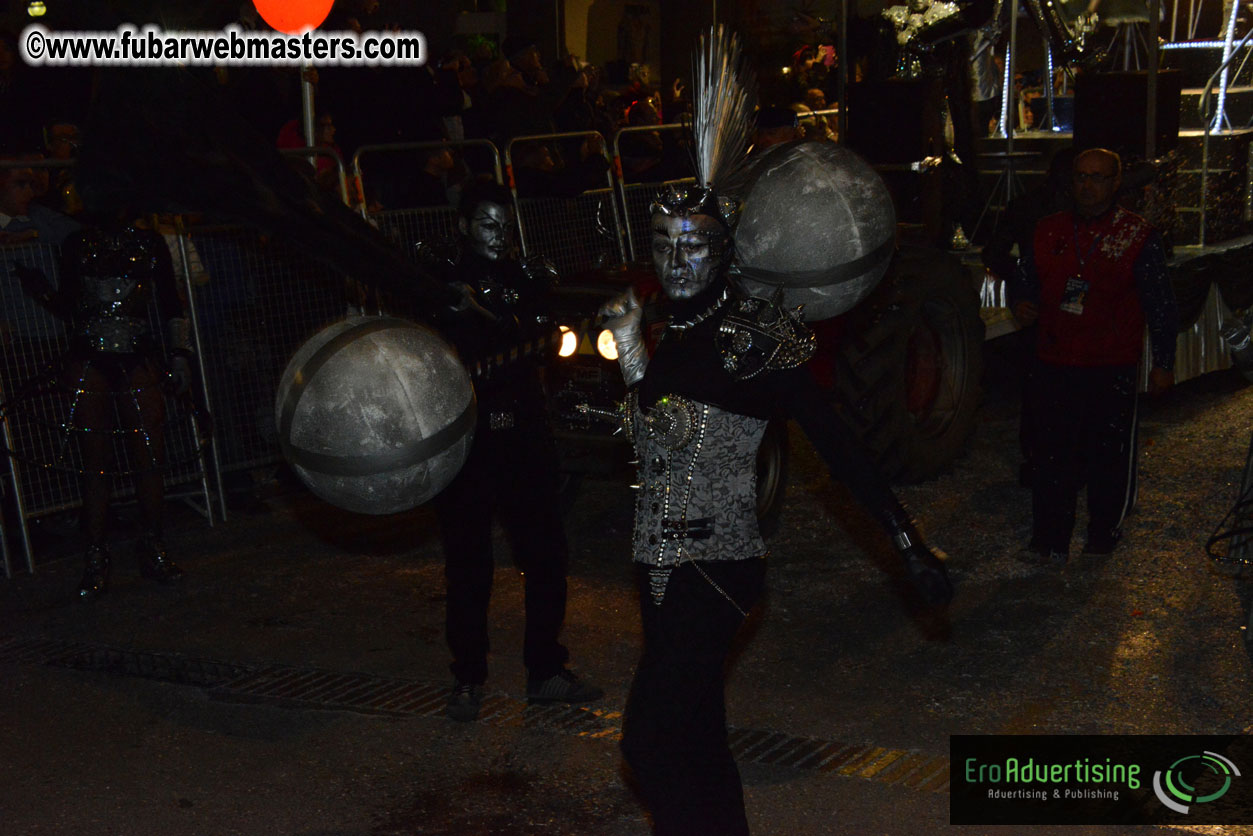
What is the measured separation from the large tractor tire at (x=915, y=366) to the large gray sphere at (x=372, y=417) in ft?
13.7

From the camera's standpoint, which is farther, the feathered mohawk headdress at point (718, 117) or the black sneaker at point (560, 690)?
the black sneaker at point (560, 690)

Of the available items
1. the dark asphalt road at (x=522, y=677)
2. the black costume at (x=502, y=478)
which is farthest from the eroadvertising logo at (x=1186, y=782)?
the black costume at (x=502, y=478)

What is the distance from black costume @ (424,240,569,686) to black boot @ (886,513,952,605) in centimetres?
196

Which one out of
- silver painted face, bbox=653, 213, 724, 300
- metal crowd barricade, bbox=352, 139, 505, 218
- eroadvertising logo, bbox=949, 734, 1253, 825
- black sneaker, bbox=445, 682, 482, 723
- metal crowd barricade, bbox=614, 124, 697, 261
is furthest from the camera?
metal crowd barricade, bbox=614, 124, 697, 261

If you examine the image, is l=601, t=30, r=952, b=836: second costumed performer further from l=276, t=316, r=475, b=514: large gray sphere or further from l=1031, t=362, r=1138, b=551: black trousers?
l=1031, t=362, r=1138, b=551: black trousers

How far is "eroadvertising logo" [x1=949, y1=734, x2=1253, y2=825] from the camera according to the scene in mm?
4652

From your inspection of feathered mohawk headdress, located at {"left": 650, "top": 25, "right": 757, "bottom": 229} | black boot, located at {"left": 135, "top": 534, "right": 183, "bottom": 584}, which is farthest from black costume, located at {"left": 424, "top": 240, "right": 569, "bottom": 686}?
black boot, located at {"left": 135, "top": 534, "right": 183, "bottom": 584}

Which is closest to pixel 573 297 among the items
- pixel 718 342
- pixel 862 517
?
pixel 862 517

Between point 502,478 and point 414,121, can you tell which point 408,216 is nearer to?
point 414,121

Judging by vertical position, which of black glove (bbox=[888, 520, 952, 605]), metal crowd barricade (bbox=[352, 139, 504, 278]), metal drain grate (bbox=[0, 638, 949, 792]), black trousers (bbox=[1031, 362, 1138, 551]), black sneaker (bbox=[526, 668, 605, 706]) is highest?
metal crowd barricade (bbox=[352, 139, 504, 278])

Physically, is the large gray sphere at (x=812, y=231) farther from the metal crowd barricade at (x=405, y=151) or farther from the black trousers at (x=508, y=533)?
the metal crowd barricade at (x=405, y=151)

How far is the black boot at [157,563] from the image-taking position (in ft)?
24.3

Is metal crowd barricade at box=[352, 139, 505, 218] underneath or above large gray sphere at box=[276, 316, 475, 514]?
above

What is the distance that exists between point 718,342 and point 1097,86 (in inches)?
270
